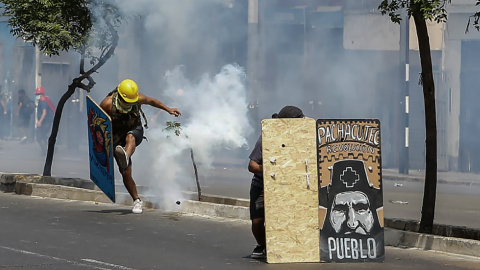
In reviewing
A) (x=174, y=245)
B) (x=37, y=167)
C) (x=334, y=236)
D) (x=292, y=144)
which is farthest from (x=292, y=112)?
(x=37, y=167)

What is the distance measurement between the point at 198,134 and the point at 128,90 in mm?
2016

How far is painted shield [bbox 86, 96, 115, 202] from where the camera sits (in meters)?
11.2

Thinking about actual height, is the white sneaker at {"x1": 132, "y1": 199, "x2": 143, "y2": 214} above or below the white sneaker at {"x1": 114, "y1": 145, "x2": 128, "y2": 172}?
below

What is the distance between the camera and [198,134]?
42.5 ft

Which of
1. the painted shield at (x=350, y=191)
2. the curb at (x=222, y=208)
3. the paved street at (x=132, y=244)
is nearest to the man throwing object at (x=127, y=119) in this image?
the paved street at (x=132, y=244)

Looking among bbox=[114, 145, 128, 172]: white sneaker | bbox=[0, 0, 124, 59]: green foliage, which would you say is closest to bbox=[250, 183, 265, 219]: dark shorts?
bbox=[114, 145, 128, 172]: white sneaker

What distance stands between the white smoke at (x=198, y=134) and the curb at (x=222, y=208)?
273 mm

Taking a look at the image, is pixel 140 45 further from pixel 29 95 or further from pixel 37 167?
pixel 29 95

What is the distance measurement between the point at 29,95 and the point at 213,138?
24.5 metres

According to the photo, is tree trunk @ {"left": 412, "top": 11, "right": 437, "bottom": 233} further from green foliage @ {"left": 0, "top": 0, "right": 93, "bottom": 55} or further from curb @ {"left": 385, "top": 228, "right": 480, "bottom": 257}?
green foliage @ {"left": 0, "top": 0, "right": 93, "bottom": 55}

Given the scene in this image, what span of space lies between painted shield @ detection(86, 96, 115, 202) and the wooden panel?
3216 mm

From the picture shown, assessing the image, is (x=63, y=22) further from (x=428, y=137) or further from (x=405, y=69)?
(x=405, y=69)

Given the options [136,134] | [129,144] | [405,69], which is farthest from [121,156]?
[405,69]

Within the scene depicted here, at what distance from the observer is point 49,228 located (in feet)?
33.3
